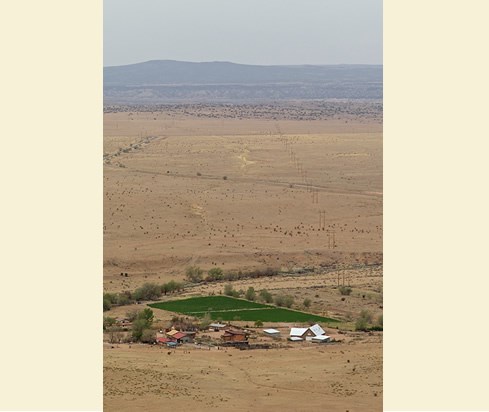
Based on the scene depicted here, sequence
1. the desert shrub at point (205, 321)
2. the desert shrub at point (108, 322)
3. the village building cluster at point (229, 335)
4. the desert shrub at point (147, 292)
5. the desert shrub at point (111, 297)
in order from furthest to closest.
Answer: the desert shrub at point (147, 292) → the desert shrub at point (111, 297) → the desert shrub at point (108, 322) → the desert shrub at point (205, 321) → the village building cluster at point (229, 335)

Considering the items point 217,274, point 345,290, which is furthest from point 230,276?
point 345,290

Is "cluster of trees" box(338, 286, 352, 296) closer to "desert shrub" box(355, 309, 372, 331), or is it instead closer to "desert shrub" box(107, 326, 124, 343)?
"desert shrub" box(355, 309, 372, 331)

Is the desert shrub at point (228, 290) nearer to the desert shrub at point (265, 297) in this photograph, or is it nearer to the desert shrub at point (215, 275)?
the desert shrub at point (265, 297)

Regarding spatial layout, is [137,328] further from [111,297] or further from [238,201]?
[238,201]

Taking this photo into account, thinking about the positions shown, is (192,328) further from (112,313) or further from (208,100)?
(208,100)

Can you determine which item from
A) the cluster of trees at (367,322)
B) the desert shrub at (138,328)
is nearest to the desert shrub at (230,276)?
the cluster of trees at (367,322)
